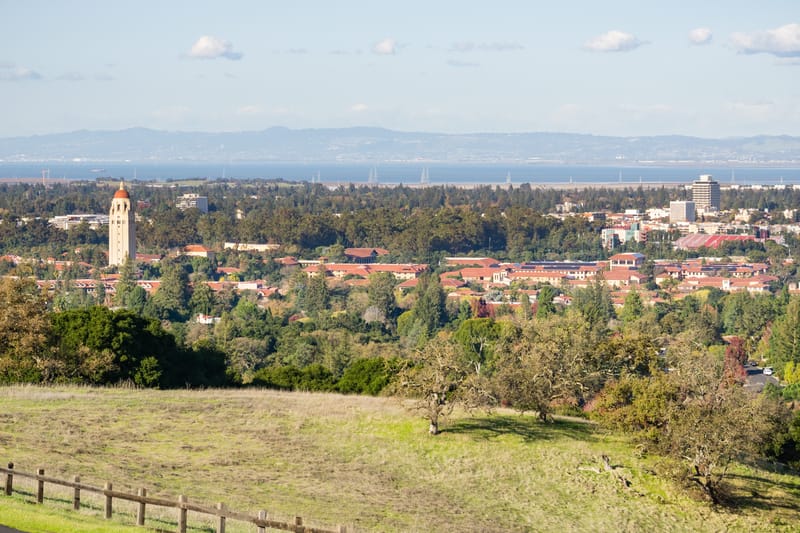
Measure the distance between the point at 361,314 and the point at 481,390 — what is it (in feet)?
178

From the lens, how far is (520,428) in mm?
30078

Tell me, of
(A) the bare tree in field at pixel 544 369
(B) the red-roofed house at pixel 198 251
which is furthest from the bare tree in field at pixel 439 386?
(B) the red-roofed house at pixel 198 251

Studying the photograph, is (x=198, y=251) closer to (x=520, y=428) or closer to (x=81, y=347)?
(x=81, y=347)

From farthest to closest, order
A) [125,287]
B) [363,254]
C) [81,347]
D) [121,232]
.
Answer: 1. [363,254]
2. [121,232]
3. [125,287]
4. [81,347]

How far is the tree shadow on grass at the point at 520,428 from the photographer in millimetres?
29172

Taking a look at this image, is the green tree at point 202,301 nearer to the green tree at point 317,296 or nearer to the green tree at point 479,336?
the green tree at point 317,296

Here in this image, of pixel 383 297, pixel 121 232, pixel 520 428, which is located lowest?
pixel 383 297

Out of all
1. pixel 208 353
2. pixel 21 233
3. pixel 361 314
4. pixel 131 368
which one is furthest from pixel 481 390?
pixel 21 233

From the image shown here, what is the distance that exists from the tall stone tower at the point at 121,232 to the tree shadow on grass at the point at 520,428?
282ft

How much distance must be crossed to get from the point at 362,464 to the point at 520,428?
548 cm

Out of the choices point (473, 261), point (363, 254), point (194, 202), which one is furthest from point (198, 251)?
point (194, 202)

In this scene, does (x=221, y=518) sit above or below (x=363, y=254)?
above

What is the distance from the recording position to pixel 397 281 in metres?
103

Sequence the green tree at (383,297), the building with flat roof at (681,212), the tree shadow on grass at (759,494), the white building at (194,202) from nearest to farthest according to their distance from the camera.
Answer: the tree shadow on grass at (759,494), the green tree at (383,297), the white building at (194,202), the building with flat roof at (681,212)
